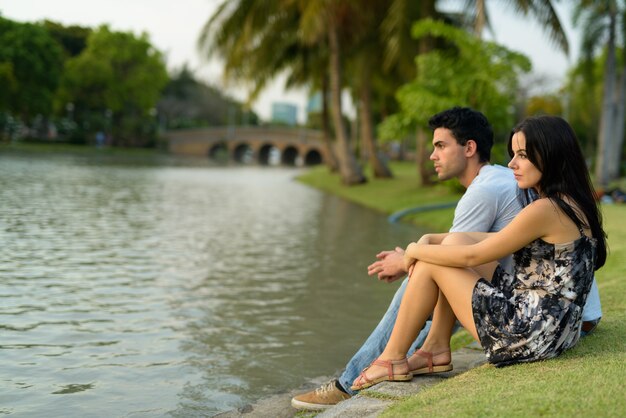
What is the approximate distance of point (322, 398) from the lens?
404 centimetres

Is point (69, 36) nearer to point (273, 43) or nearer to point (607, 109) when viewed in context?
point (273, 43)

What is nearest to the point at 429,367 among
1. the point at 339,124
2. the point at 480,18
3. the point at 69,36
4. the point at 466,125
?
the point at 466,125

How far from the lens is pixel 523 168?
351cm

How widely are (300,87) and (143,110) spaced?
125ft

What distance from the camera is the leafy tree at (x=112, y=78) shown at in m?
59.1

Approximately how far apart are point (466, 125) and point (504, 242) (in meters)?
0.84

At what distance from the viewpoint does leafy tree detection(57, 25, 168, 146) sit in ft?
194

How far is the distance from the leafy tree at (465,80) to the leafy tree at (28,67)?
33.9m

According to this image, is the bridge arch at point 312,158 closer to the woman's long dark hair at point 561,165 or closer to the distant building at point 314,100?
the distant building at point 314,100

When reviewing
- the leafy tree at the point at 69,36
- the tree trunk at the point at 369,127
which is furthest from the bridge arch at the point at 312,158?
the tree trunk at the point at 369,127

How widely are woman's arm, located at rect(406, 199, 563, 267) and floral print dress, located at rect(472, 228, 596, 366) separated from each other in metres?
0.09

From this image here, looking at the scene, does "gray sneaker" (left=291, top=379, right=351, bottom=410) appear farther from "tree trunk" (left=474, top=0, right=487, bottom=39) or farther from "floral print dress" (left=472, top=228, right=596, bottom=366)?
"tree trunk" (left=474, top=0, right=487, bottom=39)

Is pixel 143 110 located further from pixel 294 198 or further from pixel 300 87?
pixel 294 198

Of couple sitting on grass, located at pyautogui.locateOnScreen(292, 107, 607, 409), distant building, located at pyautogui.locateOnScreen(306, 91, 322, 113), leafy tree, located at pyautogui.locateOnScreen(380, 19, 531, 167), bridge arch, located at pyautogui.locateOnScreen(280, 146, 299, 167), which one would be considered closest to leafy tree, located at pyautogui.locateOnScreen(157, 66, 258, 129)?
bridge arch, located at pyautogui.locateOnScreen(280, 146, 299, 167)
